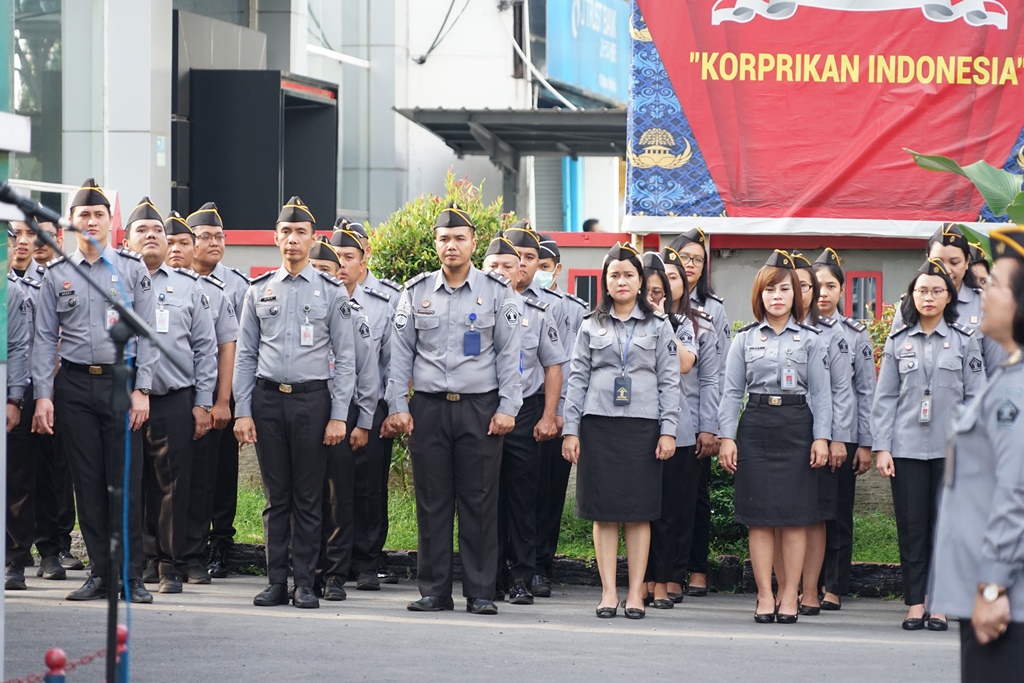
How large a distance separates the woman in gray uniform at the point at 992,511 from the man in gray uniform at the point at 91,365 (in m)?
5.13

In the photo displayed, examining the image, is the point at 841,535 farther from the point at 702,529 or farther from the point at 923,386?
the point at 923,386

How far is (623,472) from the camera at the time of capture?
8.62 m

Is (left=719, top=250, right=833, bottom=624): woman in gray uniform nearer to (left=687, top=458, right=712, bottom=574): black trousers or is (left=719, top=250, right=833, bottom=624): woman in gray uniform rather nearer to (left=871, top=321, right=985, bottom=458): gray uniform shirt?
(left=871, top=321, right=985, bottom=458): gray uniform shirt

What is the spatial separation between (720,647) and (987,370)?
2.35 meters

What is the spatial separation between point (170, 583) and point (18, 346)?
5.44 feet

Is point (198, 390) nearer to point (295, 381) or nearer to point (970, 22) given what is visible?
point (295, 381)

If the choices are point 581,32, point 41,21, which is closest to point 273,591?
point 41,21

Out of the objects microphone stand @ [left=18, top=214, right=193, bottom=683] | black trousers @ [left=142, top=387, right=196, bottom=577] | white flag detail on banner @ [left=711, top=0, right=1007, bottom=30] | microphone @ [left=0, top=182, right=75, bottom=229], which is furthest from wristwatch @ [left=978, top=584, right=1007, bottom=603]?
white flag detail on banner @ [left=711, top=0, right=1007, bottom=30]

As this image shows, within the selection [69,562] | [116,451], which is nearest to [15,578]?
[69,562]

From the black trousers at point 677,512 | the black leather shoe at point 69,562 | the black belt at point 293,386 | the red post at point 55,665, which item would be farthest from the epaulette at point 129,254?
the red post at point 55,665

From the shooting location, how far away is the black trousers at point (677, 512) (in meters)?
9.14

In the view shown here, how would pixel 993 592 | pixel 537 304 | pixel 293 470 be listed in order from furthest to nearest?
1. pixel 537 304
2. pixel 293 470
3. pixel 993 592

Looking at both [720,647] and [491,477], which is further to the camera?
[491,477]

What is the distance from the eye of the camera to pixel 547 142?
22.4 m
